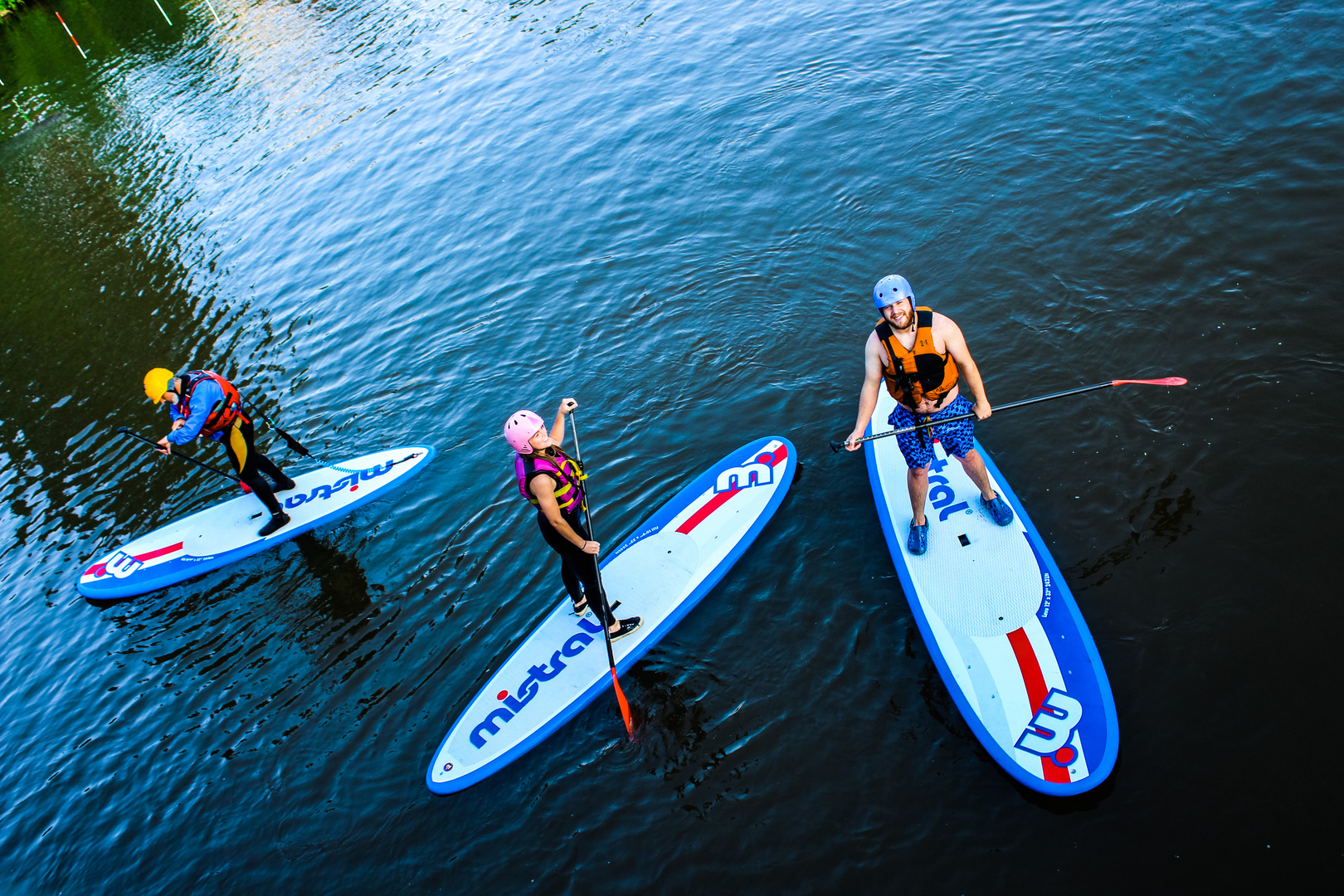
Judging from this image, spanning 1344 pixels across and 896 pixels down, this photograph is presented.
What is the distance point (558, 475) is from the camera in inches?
224

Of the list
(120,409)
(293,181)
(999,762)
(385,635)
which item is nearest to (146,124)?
(293,181)

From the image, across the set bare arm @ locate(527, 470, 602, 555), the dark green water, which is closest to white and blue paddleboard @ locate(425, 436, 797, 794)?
the dark green water

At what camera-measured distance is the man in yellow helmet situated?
7.95 meters

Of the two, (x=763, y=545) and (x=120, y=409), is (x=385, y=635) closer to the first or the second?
(x=763, y=545)

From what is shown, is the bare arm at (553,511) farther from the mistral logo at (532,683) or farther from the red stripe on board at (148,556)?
the red stripe on board at (148,556)

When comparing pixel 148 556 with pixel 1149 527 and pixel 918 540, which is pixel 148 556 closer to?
pixel 918 540

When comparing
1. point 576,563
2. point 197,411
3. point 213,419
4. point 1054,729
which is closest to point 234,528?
point 213,419

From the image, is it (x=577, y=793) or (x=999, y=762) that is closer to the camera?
(x=999, y=762)

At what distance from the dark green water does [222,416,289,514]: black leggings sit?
0.78 meters

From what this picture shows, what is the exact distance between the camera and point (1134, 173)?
967 centimetres

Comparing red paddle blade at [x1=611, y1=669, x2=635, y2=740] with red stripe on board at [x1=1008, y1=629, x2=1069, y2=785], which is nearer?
red stripe on board at [x1=1008, y1=629, x2=1069, y2=785]

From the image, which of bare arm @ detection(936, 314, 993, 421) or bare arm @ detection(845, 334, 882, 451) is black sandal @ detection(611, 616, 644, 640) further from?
bare arm @ detection(936, 314, 993, 421)

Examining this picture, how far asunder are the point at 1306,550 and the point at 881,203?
7.00 metres

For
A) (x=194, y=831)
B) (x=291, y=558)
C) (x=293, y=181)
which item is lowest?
(x=194, y=831)
